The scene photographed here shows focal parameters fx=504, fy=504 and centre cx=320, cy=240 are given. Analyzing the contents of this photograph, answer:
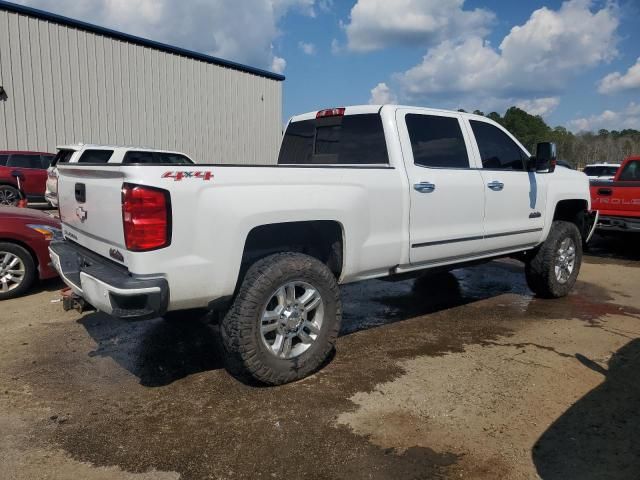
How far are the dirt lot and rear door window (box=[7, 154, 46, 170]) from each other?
31.3 feet

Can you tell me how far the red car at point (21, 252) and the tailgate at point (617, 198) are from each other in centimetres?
867

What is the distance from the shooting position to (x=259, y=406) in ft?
10.7

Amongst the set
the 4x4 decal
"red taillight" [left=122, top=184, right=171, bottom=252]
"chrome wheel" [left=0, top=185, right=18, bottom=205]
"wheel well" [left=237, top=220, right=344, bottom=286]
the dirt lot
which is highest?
the 4x4 decal

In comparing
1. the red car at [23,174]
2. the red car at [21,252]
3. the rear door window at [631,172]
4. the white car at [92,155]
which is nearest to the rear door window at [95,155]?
the white car at [92,155]

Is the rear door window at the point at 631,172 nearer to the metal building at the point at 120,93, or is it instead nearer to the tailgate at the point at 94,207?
the tailgate at the point at 94,207

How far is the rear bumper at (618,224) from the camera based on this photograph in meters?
8.53

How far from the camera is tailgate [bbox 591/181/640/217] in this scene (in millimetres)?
8535

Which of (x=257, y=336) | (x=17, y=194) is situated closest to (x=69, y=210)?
(x=257, y=336)

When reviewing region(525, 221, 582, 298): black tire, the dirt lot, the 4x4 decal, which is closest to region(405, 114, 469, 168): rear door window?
the dirt lot

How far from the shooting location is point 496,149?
5.15m

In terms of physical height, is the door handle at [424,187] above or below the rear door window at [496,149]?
below

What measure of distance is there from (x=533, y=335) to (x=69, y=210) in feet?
13.5

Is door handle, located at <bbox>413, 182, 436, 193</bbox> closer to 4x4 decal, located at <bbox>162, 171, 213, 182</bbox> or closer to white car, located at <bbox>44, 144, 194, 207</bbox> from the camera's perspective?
4x4 decal, located at <bbox>162, 171, 213, 182</bbox>

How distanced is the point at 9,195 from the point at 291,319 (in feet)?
40.5
